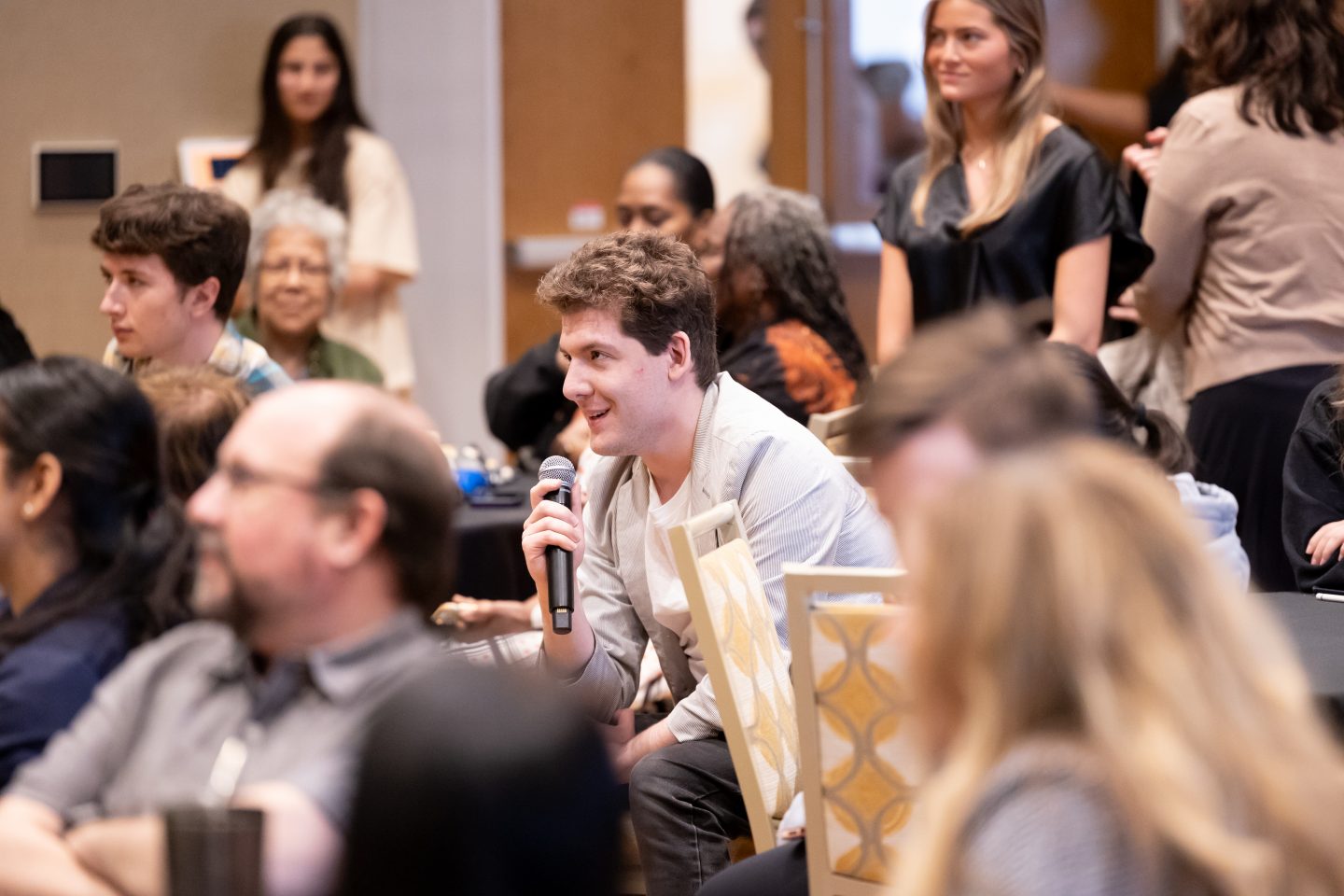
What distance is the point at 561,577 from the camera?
2.40m

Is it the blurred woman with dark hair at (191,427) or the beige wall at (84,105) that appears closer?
the blurred woman with dark hair at (191,427)

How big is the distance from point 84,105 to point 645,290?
3.55 meters

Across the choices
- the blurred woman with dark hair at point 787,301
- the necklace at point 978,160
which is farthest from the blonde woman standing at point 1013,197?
the blurred woman with dark hair at point 787,301

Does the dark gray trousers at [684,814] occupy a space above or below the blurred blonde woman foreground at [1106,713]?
below

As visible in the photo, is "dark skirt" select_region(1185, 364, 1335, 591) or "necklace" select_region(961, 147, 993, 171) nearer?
"dark skirt" select_region(1185, 364, 1335, 591)

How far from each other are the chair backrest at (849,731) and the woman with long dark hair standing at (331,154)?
3704mm

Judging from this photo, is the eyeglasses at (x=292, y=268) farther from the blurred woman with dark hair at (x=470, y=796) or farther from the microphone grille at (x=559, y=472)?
the blurred woman with dark hair at (x=470, y=796)

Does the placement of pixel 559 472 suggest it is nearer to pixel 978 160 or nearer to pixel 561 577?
pixel 561 577

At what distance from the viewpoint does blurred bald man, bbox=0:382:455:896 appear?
1390 mm

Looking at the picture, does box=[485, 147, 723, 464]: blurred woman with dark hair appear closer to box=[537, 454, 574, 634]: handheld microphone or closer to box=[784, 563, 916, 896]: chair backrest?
box=[537, 454, 574, 634]: handheld microphone

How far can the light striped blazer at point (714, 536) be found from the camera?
99.9 inches

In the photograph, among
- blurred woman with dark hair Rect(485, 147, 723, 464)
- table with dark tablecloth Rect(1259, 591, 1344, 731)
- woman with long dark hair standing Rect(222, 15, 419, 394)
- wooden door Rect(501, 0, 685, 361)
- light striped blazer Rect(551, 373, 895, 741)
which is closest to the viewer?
table with dark tablecloth Rect(1259, 591, 1344, 731)

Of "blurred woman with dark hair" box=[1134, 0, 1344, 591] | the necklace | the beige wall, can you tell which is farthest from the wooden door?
"blurred woman with dark hair" box=[1134, 0, 1344, 591]

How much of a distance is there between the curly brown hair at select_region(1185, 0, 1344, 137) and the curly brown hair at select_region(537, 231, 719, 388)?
4.55 feet
